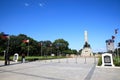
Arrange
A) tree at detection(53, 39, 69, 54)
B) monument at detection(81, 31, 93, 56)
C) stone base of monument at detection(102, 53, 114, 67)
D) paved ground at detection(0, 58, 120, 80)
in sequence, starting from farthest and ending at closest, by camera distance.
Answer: tree at detection(53, 39, 69, 54) → monument at detection(81, 31, 93, 56) → stone base of monument at detection(102, 53, 114, 67) → paved ground at detection(0, 58, 120, 80)

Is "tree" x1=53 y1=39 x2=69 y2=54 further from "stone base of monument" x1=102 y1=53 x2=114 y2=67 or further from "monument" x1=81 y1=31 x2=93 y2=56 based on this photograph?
"stone base of monument" x1=102 y1=53 x2=114 y2=67

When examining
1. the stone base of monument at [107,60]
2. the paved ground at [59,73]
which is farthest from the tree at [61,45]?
the paved ground at [59,73]

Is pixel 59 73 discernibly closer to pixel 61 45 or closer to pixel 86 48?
pixel 86 48

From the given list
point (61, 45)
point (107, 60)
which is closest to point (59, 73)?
point (107, 60)

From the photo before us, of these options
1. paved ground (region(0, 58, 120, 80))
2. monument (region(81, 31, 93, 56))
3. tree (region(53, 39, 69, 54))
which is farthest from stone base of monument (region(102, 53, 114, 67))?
tree (region(53, 39, 69, 54))

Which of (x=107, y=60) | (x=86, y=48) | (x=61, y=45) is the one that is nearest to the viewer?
(x=107, y=60)

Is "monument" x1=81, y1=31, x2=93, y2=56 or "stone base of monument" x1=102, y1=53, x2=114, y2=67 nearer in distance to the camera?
"stone base of monument" x1=102, y1=53, x2=114, y2=67

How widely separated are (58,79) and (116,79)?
152 inches

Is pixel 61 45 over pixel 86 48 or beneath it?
over

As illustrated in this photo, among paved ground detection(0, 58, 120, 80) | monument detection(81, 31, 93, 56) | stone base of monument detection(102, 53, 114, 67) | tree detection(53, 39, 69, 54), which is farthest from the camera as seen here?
tree detection(53, 39, 69, 54)

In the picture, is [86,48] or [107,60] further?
[86,48]

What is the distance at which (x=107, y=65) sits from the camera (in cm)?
1798

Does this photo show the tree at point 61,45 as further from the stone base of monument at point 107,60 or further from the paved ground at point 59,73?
the paved ground at point 59,73

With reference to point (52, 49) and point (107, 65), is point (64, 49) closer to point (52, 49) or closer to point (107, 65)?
point (52, 49)
